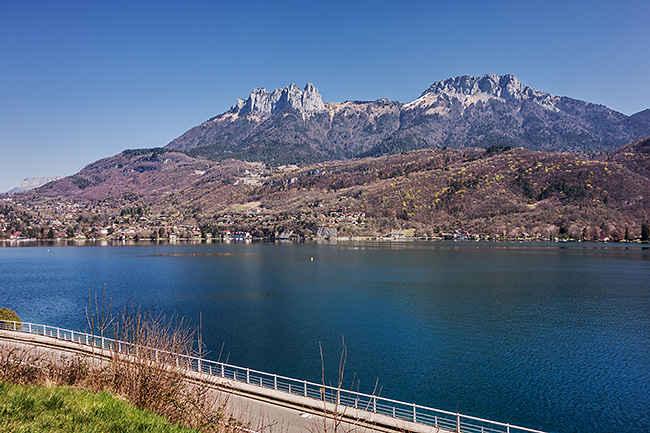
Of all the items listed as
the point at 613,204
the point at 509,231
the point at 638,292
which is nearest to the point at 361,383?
the point at 638,292

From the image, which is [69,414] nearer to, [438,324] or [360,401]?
[360,401]

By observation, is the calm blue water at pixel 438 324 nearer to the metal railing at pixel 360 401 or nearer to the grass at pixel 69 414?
the metal railing at pixel 360 401

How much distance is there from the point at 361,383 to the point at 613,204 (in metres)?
198

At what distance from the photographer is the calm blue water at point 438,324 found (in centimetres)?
2434

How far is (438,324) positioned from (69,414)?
3640 cm

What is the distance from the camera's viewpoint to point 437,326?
39844mm

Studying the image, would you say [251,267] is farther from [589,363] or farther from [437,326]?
[589,363]

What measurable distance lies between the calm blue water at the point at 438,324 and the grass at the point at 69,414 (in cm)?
1760

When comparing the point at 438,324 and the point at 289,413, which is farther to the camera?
the point at 438,324

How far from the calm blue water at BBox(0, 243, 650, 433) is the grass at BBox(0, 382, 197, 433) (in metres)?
17.6

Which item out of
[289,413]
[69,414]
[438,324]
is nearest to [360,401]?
[289,413]

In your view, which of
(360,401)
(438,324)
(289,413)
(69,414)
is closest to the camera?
(69,414)

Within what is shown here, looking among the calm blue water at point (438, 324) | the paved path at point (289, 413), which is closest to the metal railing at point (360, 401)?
the paved path at point (289, 413)

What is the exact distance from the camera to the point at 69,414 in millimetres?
8883
